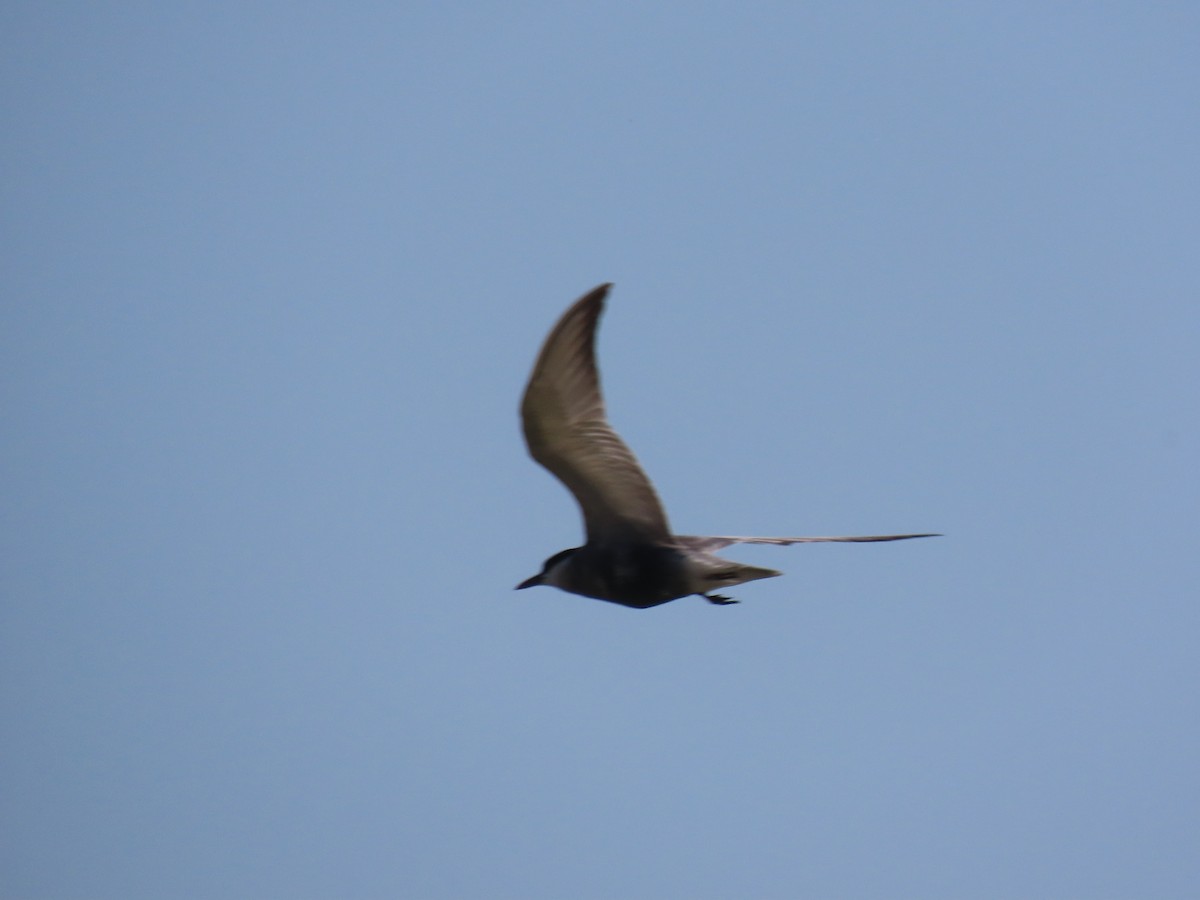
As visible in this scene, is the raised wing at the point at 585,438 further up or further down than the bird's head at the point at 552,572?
further up

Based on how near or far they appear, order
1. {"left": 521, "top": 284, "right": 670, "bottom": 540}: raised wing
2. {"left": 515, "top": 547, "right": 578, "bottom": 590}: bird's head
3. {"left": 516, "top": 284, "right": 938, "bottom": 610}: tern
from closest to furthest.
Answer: {"left": 521, "top": 284, "right": 670, "bottom": 540}: raised wing, {"left": 516, "top": 284, "right": 938, "bottom": 610}: tern, {"left": 515, "top": 547, "right": 578, "bottom": 590}: bird's head

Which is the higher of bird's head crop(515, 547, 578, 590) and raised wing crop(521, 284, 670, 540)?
raised wing crop(521, 284, 670, 540)

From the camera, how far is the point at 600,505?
11.1 metres

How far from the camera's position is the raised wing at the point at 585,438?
9.70 m

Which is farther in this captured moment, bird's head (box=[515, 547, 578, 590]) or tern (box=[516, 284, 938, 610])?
bird's head (box=[515, 547, 578, 590])

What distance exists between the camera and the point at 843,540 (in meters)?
10.5

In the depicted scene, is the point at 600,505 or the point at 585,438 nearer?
the point at 585,438

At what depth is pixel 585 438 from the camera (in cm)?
1043

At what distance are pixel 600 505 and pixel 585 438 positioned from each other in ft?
2.72

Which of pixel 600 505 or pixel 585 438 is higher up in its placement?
pixel 585 438

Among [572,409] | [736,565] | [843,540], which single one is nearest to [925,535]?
[843,540]

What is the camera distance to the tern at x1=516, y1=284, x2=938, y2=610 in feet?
32.6

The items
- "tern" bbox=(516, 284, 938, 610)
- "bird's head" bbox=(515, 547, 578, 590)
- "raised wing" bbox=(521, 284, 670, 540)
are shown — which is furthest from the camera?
"bird's head" bbox=(515, 547, 578, 590)

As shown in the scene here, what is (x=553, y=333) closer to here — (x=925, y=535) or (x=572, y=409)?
(x=572, y=409)
